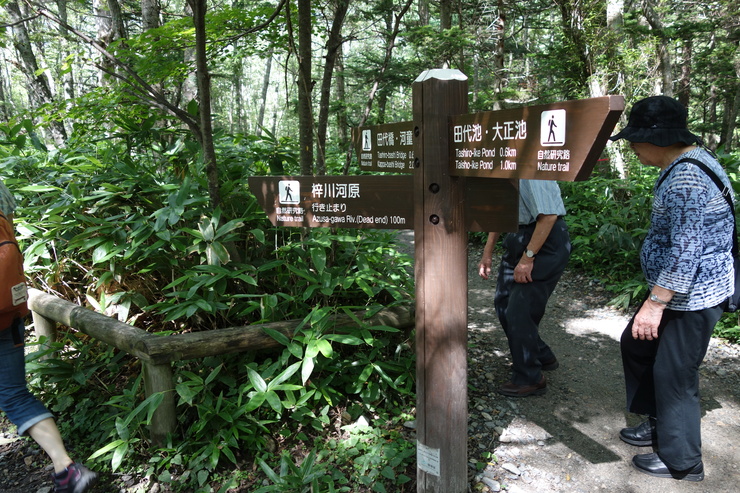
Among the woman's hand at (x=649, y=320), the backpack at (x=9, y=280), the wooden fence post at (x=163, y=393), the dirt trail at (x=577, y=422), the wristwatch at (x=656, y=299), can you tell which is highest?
the backpack at (x=9, y=280)

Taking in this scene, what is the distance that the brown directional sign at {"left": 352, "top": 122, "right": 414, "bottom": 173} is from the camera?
2443 mm

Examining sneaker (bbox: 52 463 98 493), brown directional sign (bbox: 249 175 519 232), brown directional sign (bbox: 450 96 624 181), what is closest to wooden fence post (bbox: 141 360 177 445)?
sneaker (bbox: 52 463 98 493)

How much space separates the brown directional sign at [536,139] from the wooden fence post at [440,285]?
0.31 ft

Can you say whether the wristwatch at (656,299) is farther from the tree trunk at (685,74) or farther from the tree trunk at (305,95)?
the tree trunk at (685,74)

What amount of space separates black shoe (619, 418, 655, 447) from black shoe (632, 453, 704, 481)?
0.22m

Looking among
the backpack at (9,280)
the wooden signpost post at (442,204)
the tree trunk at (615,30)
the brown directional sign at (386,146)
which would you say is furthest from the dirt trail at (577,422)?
the tree trunk at (615,30)

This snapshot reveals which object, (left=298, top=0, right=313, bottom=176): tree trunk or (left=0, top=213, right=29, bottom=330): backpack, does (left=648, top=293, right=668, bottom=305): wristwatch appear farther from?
(left=0, top=213, right=29, bottom=330): backpack

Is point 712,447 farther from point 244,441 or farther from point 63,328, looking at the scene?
point 63,328

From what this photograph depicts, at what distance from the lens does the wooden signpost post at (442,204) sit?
6.05 ft

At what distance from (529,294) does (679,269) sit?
1.15 metres

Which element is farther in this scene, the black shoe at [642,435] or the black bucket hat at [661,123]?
the black shoe at [642,435]

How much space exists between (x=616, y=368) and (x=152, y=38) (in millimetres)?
5169

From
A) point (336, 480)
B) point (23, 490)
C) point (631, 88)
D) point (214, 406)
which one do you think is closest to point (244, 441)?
point (214, 406)

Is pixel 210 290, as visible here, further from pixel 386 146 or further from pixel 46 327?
pixel 46 327
